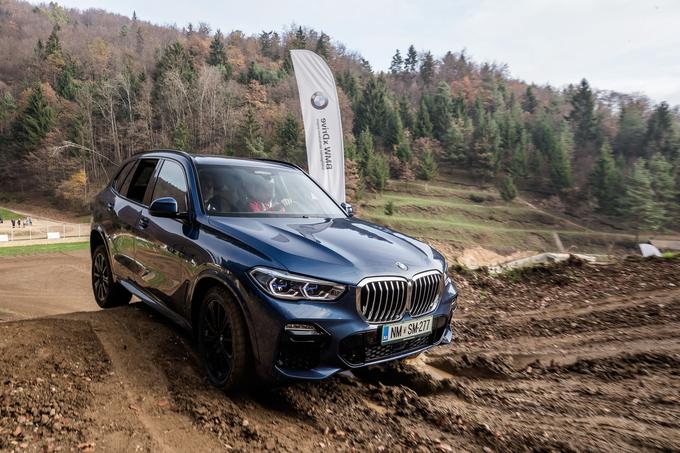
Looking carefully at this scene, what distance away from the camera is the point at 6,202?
2323 inches

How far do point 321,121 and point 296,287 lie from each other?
10.7 metres

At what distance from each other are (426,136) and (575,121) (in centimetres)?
3414

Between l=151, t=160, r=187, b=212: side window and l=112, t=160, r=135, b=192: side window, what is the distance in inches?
40.2

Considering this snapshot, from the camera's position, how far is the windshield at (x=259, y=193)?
13.1ft

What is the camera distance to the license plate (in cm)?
312

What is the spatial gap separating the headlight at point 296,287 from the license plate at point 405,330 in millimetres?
452

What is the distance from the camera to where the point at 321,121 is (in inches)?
514

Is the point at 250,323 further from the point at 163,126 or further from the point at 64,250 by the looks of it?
the point at 163,126

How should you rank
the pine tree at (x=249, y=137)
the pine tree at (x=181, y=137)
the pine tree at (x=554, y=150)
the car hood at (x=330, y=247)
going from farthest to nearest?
the pine tree at (x=554, y=150) < the pine tree at (x=181, y=137) < the pine tree at (x=249, y=137) < the car hood at (x=330, y=247)

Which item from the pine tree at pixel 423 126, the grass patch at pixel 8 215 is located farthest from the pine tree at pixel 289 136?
the pine tree at pixel 423 126

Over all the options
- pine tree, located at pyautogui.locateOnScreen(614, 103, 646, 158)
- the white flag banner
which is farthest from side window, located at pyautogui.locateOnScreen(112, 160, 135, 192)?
pine tree, located at pyautogui.locateOnScreen(614, 103, 646, 158)

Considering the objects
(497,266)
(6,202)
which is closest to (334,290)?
(497,266)

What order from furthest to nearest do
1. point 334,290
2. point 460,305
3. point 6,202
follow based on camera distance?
point 6,202 < point 460,305 < point 334,290

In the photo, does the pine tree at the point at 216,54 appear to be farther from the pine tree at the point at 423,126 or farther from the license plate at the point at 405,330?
the license plate at the point at 405,330
